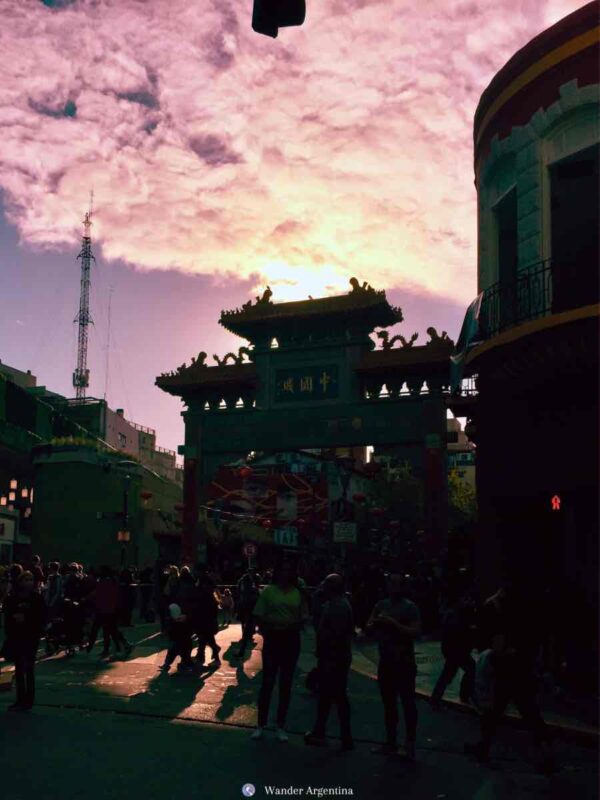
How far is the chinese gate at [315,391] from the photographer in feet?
121

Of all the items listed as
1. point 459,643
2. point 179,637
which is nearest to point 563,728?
point 459,643

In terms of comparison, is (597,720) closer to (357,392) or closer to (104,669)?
(104,669)

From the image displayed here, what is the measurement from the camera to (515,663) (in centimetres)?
870

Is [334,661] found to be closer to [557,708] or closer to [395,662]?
[395,662]

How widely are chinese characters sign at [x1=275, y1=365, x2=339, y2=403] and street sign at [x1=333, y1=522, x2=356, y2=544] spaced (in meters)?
13.5

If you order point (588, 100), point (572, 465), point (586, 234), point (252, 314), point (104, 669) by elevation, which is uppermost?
point (252, 314)

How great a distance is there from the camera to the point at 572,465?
14273mm

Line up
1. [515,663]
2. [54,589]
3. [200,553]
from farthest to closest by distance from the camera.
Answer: [200,553], [54,589], [515,663]

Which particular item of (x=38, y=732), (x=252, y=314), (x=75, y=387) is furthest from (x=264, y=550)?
(x=38, y=732)

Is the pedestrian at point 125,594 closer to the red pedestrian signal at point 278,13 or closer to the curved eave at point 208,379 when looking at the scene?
the curved eave at point 208,379

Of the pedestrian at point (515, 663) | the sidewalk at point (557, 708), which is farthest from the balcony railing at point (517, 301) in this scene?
the pedestrian at point (515, 663)

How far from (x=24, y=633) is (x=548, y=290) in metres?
9.35

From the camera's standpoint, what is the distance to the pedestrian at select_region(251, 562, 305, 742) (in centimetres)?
995

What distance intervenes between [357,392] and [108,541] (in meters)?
14.0
